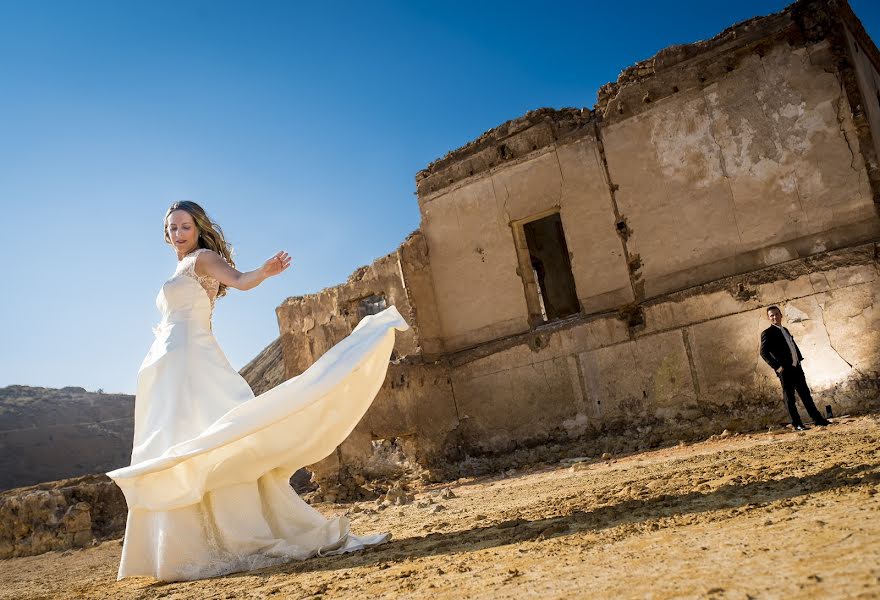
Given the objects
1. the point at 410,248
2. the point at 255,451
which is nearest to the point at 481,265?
the point at 410,248

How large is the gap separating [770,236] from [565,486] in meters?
4.32

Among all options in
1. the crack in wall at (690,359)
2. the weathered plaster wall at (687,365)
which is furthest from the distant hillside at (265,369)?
the crack in wall at (690,359)

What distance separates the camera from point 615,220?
8.98m

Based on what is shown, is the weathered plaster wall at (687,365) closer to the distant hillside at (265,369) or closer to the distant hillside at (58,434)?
the distant hillside at (265,369)

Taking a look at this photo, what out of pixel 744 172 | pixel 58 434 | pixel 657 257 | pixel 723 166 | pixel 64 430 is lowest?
pixel 657 257

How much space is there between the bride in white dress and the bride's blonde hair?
498 mm

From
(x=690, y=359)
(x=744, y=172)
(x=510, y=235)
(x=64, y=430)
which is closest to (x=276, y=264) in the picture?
(x=690, y=359)

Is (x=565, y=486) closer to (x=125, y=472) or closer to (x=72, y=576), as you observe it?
(x=125, y=472)

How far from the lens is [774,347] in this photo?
23.1ft

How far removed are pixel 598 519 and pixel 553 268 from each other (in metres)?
10.9

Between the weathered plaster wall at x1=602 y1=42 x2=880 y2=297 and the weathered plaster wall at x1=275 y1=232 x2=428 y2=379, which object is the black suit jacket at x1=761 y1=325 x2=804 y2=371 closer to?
the weathered plaster wall at x1=602 y1=42 x2=880 y2=297

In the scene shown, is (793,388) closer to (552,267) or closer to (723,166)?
(723,166)

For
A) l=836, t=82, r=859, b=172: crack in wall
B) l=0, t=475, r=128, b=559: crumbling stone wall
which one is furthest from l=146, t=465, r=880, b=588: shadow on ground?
l=0, t=475, r=128, b=559: crumbling stone wall

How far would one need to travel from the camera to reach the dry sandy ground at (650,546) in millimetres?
1579
